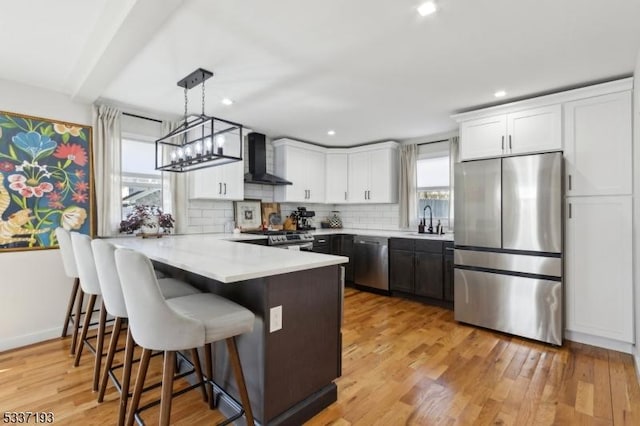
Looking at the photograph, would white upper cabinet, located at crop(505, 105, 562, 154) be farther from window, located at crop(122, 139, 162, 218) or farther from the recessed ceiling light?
window, located at crop(122, 139, 162, 218)

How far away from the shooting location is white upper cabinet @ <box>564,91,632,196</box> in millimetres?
2816

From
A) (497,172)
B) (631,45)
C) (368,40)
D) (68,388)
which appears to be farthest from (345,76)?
(68,388)

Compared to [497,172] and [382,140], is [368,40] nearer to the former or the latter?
[497,172]

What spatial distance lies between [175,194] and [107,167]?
2.52ft

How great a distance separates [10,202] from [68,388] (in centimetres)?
184

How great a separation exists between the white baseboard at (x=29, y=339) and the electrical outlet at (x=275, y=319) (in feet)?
9.29

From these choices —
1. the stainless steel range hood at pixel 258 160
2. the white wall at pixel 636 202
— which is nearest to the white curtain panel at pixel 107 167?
the stainless steel range hood at pixel 258 160

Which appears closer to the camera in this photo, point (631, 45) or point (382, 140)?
point (631, 45)

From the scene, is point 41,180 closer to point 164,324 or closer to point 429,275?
point 164,324

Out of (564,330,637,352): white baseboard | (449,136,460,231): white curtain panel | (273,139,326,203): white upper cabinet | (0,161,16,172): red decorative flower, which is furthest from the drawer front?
(0,161,16,172): red decorative flower

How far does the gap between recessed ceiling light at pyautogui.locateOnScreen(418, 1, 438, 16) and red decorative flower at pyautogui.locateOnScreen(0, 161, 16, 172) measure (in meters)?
3.68

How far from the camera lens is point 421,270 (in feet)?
14.1

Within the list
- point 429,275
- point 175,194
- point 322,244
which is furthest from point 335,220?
point 175,194

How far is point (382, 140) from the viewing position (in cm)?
529
